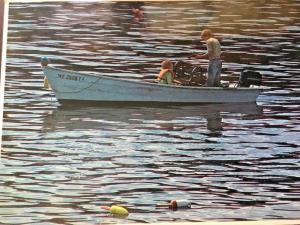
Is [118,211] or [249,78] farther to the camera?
[249,78]

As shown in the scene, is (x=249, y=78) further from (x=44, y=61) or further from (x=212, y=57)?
(x=44, y=61)

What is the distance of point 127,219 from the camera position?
8.92 ft

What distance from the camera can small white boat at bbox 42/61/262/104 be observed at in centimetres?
288

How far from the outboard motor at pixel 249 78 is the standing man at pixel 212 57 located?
67 mm

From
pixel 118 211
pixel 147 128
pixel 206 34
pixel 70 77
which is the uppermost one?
pixel 206 34

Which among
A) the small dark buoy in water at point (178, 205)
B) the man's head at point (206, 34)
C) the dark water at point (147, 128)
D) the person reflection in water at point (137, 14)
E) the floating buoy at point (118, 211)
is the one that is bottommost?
the floating buoy at point (118, 211)

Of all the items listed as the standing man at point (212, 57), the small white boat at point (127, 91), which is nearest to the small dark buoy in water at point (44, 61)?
the small white boat at point (127, 91)

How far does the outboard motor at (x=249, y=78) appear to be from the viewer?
9.48ft

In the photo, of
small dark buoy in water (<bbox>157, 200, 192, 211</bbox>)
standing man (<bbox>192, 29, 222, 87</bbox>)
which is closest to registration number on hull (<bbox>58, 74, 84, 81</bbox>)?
standing man (<bbox>192, 29, 222, 87</bbox>)

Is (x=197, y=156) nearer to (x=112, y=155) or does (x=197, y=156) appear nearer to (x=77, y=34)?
(x=112, y=155)

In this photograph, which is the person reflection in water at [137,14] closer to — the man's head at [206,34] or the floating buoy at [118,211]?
the man's head at [206,34]

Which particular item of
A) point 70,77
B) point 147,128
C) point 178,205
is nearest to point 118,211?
point 178,205

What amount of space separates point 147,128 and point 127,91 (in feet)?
0.40

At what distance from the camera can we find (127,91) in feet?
9.54
